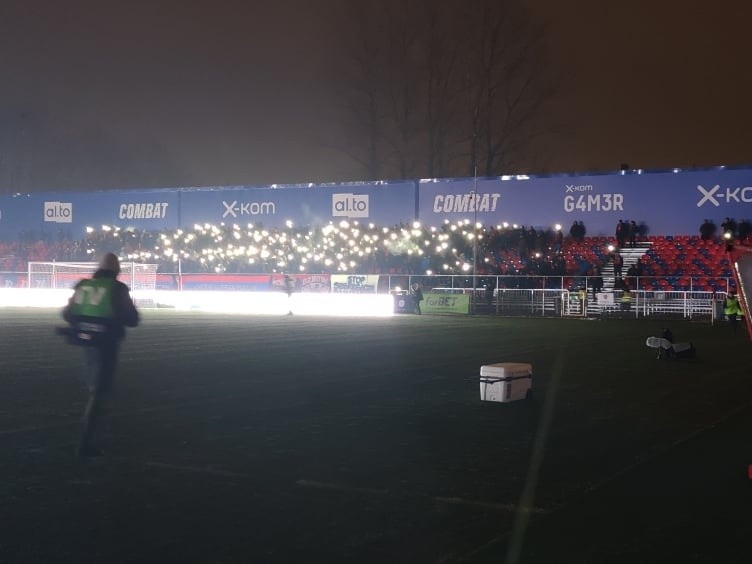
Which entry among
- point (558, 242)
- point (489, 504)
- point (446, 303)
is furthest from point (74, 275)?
point (489, 504)

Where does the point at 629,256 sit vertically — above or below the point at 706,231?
below

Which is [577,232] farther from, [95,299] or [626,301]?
[95,299]

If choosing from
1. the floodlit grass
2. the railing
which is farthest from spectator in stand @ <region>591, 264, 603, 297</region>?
the floodlit grass

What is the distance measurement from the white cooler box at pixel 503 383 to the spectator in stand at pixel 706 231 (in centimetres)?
3528

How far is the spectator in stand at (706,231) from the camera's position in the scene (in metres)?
46.0

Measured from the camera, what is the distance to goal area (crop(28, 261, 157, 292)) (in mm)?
51000

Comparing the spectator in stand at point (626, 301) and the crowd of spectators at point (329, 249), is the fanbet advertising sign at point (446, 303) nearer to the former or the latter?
the crowd of spectators at point (329, 249)

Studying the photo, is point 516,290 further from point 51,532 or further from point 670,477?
point 51,532

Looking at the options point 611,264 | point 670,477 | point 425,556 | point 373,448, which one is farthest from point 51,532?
point 611,264

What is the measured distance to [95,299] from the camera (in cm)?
909

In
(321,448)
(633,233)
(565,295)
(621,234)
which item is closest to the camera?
(321,448)

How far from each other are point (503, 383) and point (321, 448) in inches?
169

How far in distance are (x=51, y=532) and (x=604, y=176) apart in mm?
47148

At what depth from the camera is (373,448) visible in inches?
392
